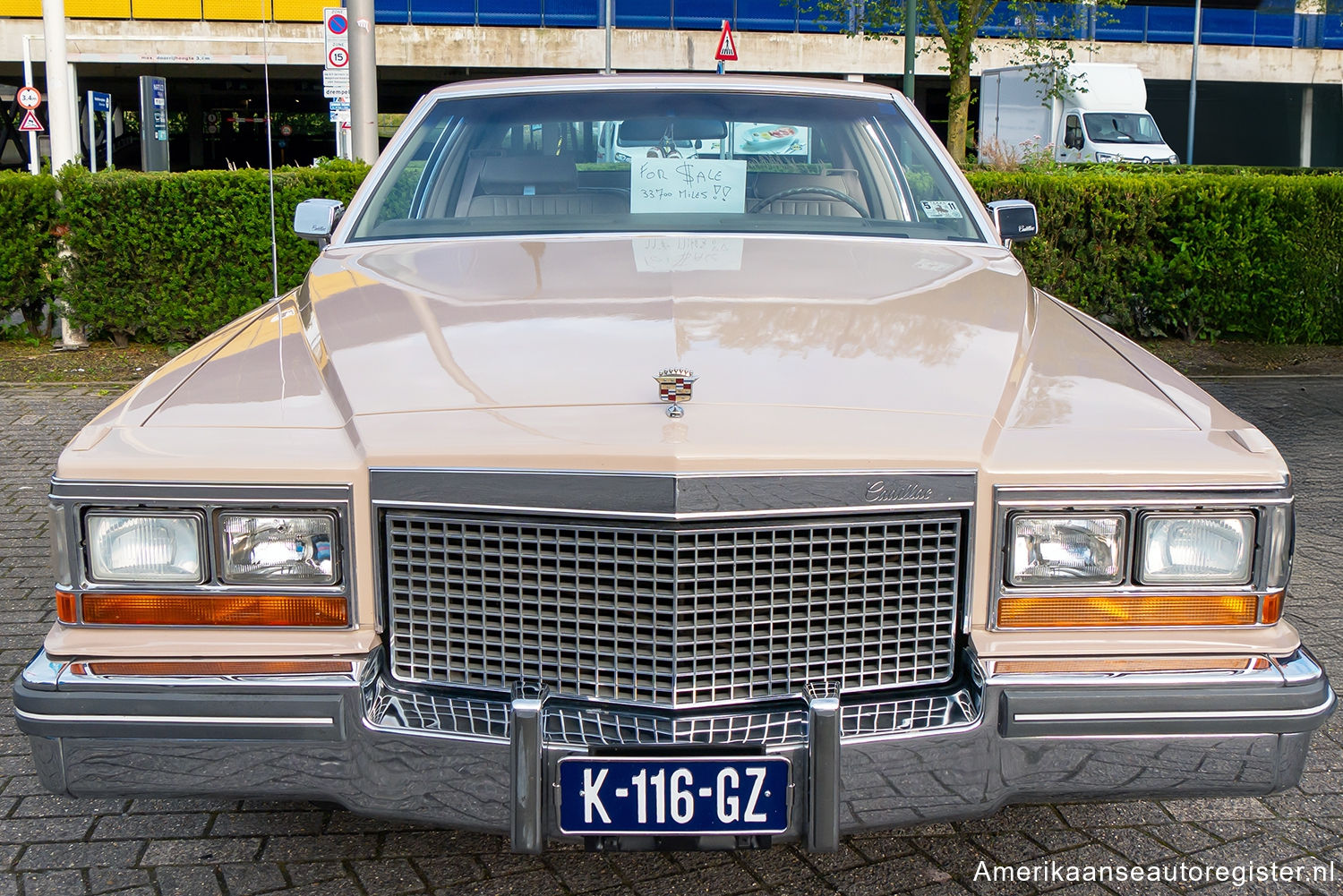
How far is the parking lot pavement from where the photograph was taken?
2.77 meters

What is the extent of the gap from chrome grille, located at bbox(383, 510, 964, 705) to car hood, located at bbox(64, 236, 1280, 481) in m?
0.14

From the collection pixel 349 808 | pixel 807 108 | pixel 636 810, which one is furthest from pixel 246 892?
pixel 807 108

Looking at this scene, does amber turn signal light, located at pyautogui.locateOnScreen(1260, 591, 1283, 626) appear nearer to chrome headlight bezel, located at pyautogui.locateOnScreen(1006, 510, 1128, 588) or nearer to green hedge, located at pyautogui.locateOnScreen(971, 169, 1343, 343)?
chrome headlight bezel, located at pyautogui.locateOnScreen(1006, 510, 1128, 588)

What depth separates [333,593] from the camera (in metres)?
2.30

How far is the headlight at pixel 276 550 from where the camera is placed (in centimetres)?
230

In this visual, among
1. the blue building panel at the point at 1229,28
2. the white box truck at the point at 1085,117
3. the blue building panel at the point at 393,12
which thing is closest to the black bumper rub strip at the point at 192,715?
the white box truck at the point at 1085,117

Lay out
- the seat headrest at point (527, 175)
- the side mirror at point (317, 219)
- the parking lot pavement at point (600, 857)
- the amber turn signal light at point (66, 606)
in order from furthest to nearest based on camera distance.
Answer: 1. the side mirror at point (317, 219)
2. the seat headrest at point (527, 175)
3. the parking lot pavement at point (600, 857)
4. the amber turn signal light at point (66, 606)

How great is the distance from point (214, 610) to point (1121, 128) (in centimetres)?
2680

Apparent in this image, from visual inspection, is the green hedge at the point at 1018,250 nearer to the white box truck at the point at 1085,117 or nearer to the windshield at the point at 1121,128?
the white box truck at the point at 1085,117

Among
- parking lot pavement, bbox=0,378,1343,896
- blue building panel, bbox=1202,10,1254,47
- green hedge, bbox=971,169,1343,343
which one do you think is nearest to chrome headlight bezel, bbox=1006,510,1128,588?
parking lot pavement, bbox=0,378,1343,896

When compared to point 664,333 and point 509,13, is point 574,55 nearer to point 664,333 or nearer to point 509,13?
point 509,13

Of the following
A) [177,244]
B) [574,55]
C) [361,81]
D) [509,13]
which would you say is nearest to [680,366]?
[177,244]

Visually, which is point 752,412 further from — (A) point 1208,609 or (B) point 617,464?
(A) point 1208,609

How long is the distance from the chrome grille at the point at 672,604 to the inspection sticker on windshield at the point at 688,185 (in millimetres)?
1674
